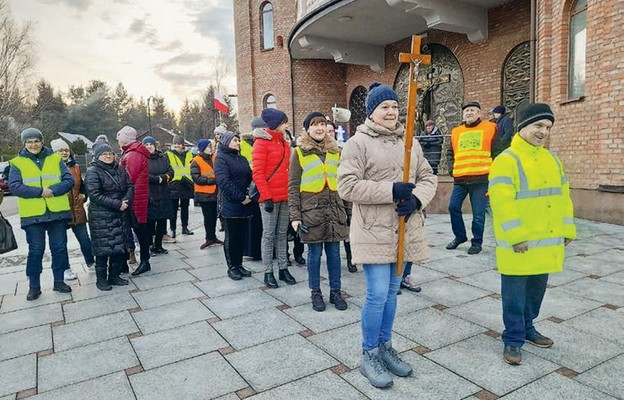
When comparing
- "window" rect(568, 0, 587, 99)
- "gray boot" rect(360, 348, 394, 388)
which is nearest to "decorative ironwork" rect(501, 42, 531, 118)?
"window" rect(568, 0, 587, 99)

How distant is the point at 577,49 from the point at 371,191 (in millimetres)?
8315

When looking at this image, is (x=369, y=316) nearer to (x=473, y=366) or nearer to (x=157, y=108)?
(x=473, y=366)

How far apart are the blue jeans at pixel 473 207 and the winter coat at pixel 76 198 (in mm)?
5033

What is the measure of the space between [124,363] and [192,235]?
567cm

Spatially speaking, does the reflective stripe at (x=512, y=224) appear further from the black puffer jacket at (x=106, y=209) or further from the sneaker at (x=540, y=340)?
the black puffer jacket at (x=106, y=209)

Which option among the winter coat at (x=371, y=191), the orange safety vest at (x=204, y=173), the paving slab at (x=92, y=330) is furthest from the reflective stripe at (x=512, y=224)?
the orange safety vest at (x=204, y=173)

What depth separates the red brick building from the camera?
314 inches

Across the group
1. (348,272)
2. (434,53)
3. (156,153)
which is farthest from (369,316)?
(434,53)

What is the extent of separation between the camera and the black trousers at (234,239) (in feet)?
18.1

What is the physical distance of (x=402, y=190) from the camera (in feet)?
8.72

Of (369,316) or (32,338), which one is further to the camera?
(32,338)

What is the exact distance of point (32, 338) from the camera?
3869 mm

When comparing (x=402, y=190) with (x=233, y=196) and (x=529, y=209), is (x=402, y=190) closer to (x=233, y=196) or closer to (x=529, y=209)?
(x=529, y=209)

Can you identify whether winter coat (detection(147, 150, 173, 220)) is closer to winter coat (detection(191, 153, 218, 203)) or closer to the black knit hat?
winter coat (detection(191, 153, 218, 203))
